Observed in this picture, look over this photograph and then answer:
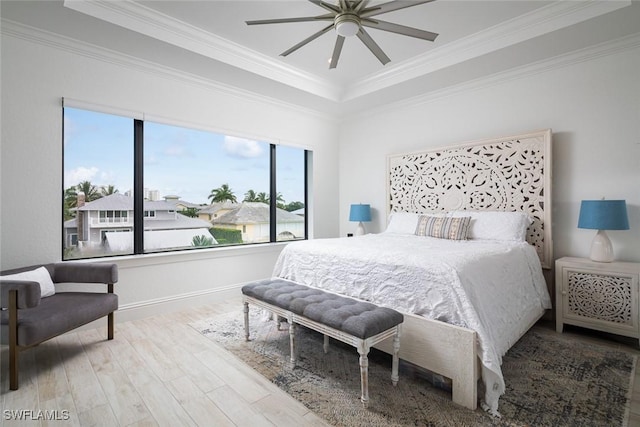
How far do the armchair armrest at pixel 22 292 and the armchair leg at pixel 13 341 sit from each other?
26 mm

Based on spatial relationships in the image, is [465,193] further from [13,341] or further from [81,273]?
[13,341]

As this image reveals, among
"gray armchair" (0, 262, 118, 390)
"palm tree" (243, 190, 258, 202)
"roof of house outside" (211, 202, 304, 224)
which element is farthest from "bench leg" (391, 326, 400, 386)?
"palm tree" (243, 190, 258, 202)

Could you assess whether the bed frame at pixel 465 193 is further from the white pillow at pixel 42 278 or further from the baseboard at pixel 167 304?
the white pillow at pixel 42 278

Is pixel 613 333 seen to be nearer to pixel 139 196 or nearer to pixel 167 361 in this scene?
pixel 167 361

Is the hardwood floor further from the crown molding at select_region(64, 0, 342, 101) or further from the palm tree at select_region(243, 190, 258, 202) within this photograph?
the crown molding at select_region(64, 0, 342, 101)

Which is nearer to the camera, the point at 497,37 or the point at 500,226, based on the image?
the point at 497,37

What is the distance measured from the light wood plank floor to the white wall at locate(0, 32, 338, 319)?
761mm

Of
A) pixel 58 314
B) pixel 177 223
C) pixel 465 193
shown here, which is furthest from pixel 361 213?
pixel 58 314

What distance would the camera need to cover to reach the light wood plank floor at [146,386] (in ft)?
5.66

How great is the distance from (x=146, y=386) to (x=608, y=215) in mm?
3772

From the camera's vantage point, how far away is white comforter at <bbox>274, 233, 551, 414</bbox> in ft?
6.11

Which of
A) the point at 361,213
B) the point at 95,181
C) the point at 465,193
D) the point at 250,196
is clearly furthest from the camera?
the point at 361,213

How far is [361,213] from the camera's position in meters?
4.73

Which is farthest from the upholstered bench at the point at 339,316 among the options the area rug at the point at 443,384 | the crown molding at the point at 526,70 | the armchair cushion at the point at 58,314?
the crown molding at the point at 526,70
